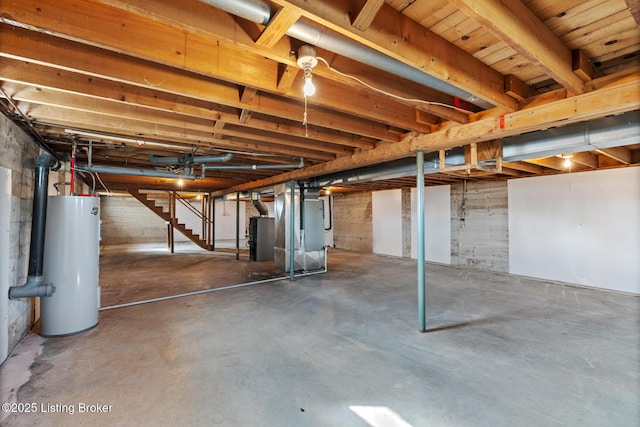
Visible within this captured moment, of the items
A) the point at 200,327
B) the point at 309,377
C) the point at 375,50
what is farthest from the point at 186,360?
the point at 375,50

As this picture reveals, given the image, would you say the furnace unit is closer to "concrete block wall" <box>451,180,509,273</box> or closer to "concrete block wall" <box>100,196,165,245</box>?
"concrete block wall" <box>451,180,509,273</box>

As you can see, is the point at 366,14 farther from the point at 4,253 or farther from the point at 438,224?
the point at 438,224

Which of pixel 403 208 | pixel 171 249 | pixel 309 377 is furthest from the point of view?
pixel 171 249

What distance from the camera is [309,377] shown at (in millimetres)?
1983

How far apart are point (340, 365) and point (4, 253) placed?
9.06 ft

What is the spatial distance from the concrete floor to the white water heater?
0.56 ft

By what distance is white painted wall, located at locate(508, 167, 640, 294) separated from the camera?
4.16m

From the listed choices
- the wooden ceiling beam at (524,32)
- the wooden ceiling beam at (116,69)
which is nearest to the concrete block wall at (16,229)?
the wooden ceiling beam at (116,69)

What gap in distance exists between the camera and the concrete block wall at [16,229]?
84.6 inches

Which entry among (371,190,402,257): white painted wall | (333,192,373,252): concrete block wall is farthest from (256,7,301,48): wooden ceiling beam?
(333,192,373,252): concrete block wall

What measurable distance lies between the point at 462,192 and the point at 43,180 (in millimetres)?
6922

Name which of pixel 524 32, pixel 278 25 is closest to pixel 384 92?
pixel 524 32

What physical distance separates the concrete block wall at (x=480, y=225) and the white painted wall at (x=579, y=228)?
0.58ft

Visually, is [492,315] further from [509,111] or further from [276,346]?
[276,346]
